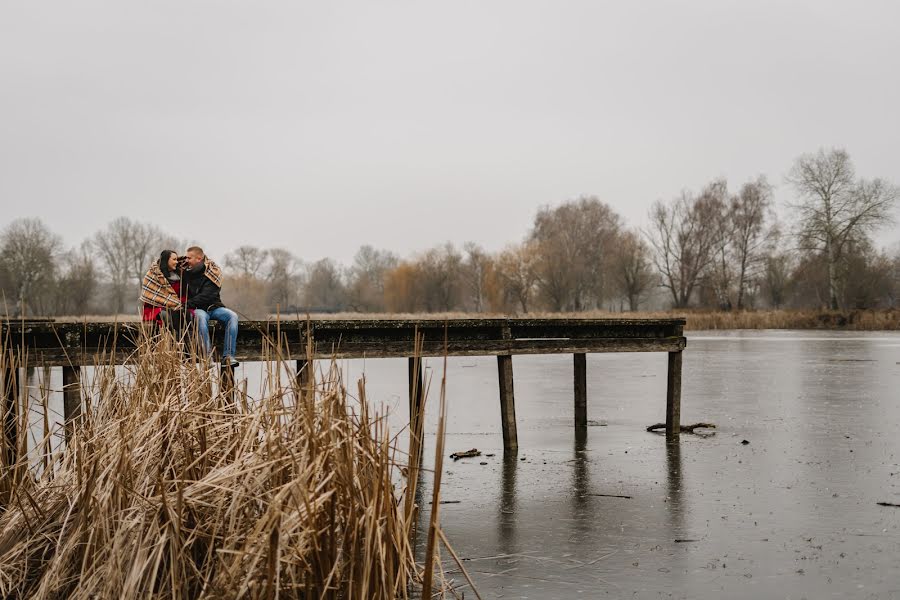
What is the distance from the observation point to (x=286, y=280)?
11138cm

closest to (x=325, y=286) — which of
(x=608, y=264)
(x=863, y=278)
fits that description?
(x=608, y=264)

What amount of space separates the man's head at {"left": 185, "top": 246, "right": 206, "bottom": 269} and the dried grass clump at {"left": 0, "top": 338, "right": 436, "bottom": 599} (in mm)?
4223

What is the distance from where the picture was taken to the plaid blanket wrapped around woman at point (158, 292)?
8.09 m

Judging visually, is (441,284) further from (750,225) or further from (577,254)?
(750,225)

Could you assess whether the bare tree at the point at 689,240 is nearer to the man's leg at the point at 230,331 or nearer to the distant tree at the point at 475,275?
the distant tree at the point at 475,275

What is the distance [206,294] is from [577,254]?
224 feet

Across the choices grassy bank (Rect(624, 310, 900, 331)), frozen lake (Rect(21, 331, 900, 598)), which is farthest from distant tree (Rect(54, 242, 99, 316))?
frozen lake (Rect(21, 331, 900, 598))

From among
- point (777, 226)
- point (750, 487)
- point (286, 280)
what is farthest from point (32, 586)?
point (286, 280)

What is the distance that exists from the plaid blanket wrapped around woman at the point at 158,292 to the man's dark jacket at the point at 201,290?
6.2 inches

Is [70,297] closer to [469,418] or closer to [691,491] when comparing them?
[469,418]

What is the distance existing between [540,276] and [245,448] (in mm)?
72368

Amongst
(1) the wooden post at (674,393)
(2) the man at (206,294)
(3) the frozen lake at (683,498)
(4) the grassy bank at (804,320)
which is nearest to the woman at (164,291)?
(2) the man at (206,294)

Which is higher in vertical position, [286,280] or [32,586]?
[286,280]

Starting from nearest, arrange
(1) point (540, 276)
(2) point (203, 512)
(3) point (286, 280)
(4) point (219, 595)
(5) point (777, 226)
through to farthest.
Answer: (4) point (219, 595) → (2) point (203, 512) → (5) point (777, 226) → (1) point (540, 276) → (3) point (286, 280)
